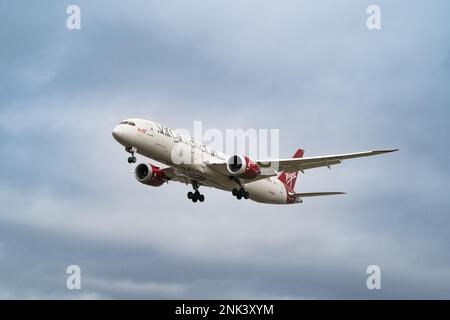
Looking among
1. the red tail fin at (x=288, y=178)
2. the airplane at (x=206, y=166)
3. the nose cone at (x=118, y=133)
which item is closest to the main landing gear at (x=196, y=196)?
the airplane at (x=206, y=166)

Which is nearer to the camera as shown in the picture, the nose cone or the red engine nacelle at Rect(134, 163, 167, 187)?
the nose cone

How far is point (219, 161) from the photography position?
64062 mm

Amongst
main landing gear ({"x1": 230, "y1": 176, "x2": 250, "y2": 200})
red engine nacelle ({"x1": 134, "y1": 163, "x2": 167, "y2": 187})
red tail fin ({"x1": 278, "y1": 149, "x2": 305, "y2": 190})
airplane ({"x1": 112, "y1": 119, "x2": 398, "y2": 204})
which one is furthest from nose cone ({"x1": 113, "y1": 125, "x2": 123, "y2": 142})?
red tail fin ({"x1": 278, "y1": 149, "x2": 305, "y2": 190})

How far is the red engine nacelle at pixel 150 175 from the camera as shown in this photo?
6775 centimetres

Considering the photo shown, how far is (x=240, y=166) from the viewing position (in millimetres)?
62438

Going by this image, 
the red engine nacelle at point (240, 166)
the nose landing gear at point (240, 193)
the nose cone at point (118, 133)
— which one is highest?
the nose cone at point (118, 133)

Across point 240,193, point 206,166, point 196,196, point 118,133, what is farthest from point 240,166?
point 118,133

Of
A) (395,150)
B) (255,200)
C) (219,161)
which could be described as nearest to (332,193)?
(255,200)

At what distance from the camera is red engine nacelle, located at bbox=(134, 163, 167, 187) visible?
222 ft

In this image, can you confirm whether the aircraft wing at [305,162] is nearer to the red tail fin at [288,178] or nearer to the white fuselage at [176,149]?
the white fuselage at [176,149]

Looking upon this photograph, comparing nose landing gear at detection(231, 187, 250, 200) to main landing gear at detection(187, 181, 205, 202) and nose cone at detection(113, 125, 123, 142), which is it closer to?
main landing gear at detection(187, 181, 205, 202)

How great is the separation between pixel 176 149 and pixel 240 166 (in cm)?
558

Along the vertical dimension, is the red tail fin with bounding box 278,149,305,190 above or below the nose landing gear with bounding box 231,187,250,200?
above

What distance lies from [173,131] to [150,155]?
3.01m
